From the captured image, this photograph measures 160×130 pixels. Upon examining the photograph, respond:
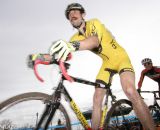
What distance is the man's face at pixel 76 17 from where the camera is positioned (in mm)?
4852

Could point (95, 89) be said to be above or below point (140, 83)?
below

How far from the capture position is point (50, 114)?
3436mm

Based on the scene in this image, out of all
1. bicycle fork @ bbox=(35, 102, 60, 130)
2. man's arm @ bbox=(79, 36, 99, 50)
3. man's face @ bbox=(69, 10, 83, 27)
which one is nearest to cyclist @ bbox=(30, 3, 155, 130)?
man's face @ bbox=(69, 10, 83, 27)

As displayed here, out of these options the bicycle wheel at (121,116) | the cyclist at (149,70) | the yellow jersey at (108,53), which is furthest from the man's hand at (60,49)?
the cyclist at (149,70)

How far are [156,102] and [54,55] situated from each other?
894 centimetres

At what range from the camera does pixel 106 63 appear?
502cm

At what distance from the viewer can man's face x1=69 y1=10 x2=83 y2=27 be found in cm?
485

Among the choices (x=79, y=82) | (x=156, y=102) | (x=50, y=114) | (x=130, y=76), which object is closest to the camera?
(x=50, y=114)

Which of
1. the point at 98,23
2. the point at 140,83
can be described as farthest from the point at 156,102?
the point at 98,23

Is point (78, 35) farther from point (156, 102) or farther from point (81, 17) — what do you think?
point (156, 102)

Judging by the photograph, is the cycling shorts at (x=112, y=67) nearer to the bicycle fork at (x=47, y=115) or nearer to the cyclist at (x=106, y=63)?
the cyclist at (x=106, y=63)

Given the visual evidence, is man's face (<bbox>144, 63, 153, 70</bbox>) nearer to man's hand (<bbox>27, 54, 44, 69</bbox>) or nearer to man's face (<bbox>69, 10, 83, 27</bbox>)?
man's face (<bbox>69, 10, 83, 27</bbox>)

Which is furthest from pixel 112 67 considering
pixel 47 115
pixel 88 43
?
A: pixel 47 115

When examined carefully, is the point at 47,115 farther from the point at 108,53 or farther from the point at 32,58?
the point at 108,53
